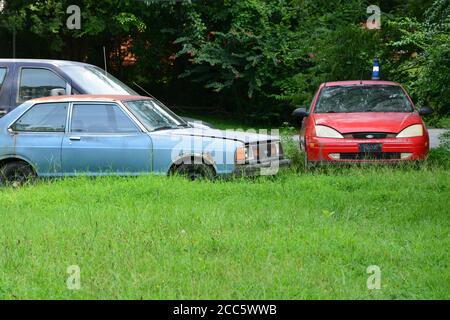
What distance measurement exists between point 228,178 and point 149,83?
1777 centimetres

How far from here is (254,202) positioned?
791 cm

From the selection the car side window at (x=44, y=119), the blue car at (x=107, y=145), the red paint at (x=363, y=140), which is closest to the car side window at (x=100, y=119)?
the blue car at (x=107, y=145)

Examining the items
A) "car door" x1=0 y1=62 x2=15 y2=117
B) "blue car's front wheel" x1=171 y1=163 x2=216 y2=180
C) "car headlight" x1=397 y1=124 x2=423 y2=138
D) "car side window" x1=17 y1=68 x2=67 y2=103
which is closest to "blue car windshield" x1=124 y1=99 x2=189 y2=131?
"blue car's front wheel" x1=171 y1=163 x2=216 y2=180

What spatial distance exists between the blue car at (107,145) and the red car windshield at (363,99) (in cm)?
237

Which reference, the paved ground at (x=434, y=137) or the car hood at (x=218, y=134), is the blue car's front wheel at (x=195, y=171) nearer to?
the car hood at (x=218, y=134)

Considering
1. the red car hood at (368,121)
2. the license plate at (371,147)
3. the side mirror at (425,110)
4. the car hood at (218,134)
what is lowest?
the license plate at (371,147)

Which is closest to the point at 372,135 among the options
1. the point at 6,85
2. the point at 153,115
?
the point at 153,115

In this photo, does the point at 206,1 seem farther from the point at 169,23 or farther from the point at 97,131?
the point at 97,131

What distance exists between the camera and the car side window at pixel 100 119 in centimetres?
A: 977

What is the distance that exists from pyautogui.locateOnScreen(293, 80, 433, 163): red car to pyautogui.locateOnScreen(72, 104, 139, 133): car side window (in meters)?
2.88

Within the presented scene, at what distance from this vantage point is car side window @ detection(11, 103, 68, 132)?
984 centimetres

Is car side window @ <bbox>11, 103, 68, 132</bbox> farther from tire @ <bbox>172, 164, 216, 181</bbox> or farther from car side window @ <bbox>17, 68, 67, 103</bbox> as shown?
tire @ <bbox>172, 164, 216, 181</bbox>

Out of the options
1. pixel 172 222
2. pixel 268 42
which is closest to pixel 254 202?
pixel 172 222

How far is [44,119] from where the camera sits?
32.6 ft
